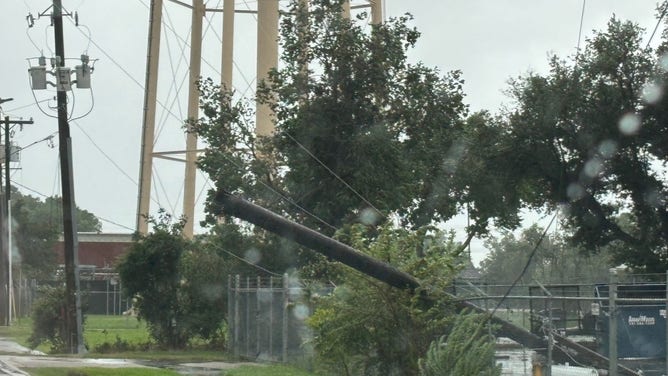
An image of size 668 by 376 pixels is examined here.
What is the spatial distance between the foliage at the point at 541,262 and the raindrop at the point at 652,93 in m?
14.1

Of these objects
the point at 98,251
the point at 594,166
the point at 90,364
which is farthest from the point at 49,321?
the point at 98,251

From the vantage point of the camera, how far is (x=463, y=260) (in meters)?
17.1

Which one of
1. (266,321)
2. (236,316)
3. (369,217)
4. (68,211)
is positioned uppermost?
(68,211)

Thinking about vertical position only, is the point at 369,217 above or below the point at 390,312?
above

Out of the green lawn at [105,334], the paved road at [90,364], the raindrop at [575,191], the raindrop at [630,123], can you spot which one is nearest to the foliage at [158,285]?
the green lawn at [105,334]

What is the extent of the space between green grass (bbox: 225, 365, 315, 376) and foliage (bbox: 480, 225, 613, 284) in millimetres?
24752

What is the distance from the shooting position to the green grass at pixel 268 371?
78.2ft

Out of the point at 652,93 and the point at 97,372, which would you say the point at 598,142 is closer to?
the point at 652,93

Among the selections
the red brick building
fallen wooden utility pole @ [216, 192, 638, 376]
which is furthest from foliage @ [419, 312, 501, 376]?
the red brick building

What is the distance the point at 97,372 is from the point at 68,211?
10510mm

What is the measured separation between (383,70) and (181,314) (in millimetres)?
11277

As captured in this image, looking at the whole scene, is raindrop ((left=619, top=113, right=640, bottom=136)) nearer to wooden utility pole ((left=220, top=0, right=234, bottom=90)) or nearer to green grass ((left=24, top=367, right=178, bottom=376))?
wooden utility pole ((left=220, top=0, right=234, bottom=90))

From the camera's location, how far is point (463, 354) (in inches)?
570

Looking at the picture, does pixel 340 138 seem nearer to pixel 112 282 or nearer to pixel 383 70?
pixel 383 70
